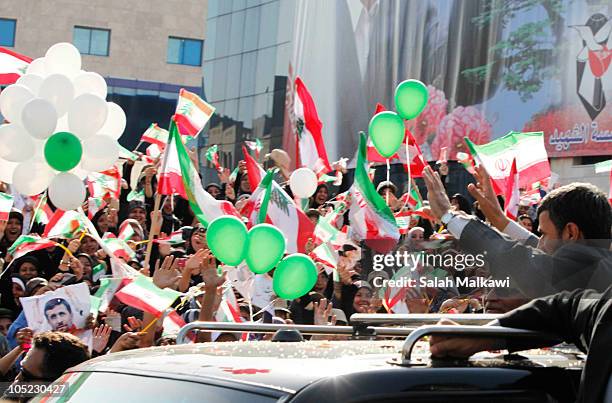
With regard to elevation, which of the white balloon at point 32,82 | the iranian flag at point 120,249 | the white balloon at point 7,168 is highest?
the white balloon at point 32,82

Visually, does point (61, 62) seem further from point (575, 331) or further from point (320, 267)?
point (575, 331)

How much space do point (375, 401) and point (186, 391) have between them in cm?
50

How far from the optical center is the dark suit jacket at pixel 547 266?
136 inches

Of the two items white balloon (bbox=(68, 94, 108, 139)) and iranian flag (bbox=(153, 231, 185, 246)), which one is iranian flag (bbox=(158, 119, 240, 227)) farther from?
white balloon (bbox=(68, 94, 108, 139))

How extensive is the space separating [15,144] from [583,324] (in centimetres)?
669

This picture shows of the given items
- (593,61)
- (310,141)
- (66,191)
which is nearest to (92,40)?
(593,61)

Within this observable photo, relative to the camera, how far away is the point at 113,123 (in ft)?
31.1

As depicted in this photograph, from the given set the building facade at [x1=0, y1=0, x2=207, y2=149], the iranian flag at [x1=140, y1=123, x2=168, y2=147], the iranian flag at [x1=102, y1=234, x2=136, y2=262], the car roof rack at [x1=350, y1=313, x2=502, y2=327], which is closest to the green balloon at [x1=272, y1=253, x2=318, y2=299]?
the iranian flag at [x1=102, y1=234, x2=136, y2=262]

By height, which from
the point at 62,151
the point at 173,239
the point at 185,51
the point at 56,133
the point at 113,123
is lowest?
the point at 173,239

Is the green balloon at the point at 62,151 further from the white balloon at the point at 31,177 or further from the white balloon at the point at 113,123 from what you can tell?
the white balloon at the point at 113,123

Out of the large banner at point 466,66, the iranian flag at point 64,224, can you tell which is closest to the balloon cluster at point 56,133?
the iranian flag at point 64,224

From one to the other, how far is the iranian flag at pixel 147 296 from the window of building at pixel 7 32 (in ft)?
145

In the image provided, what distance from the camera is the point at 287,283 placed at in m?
7.33

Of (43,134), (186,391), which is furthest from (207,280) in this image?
(186,391)
